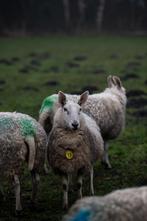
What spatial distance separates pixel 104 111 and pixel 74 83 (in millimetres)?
9709

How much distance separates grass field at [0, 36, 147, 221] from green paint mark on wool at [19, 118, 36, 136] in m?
1.09

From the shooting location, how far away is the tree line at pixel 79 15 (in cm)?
4231

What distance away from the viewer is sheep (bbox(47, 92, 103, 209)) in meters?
8.63

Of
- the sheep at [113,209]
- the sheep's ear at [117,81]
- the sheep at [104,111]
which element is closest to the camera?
the sheep at [113,209]

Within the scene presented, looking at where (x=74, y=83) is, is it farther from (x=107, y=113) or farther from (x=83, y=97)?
(x=83, y=97)

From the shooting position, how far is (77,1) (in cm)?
4394

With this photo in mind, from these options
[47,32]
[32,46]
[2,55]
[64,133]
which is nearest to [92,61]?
[2,55]

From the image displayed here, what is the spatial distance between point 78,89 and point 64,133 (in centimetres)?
1015

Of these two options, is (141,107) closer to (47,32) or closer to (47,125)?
(47,125)

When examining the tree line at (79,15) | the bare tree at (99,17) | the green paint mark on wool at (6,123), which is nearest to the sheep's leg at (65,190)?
the green paint mark on wool at (6,123)

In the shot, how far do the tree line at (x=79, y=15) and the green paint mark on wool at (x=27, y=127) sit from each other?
1320 inches

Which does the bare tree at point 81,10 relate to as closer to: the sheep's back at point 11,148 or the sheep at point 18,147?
the sheep at point 18,147

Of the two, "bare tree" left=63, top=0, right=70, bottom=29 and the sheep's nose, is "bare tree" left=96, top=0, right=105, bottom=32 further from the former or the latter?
the sheep's nose

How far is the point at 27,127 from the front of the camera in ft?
28.2
